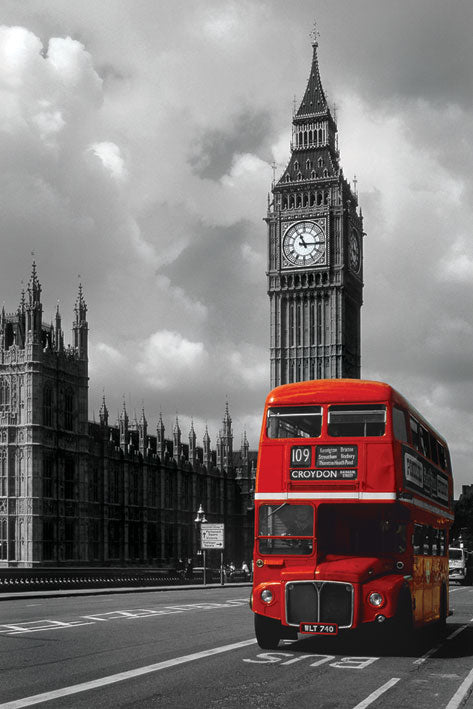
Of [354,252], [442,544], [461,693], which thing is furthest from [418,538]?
[354,252]

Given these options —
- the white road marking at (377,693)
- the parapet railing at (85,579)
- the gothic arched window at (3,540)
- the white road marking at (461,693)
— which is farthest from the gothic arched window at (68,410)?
the white road marking at (377,693)

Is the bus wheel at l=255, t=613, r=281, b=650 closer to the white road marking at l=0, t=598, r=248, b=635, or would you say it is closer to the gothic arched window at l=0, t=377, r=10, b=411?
the white road marking at l=0, t=598, r=248, b=635

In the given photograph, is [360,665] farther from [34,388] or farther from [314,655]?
[34,388]

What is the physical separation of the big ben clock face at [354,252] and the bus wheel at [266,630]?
9615 centimetres

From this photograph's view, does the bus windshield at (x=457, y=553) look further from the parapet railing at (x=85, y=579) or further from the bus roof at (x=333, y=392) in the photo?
the bus roof at (x=333, y=392)

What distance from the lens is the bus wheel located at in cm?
1689

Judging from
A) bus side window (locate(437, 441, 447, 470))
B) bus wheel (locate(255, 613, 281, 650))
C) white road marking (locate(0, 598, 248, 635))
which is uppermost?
bus side window (locate(437, 441, 447, 470))

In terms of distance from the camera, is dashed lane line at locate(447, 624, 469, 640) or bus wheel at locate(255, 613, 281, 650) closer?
bus wheel at locate(255, 613, 281, 650)

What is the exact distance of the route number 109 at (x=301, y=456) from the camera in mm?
16734

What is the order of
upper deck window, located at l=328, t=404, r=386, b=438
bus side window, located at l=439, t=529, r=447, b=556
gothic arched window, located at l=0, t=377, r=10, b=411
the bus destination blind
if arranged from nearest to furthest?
the bus destination blind
upper deck window, located at l=328, t=404, r=386, b=438
bus side window, located at l=439, t=529, r=447, b=556
gothic arched window, located at l=0, t=377, r=10, b=411

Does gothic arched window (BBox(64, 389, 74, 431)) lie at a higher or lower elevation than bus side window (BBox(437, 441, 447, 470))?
higher

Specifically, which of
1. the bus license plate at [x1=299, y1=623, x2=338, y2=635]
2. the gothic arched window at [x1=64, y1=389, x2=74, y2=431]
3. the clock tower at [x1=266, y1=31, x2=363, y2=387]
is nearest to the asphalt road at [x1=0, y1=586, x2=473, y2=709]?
the bus license plate at [x1=299, y1=623, x2=338, y2=635]

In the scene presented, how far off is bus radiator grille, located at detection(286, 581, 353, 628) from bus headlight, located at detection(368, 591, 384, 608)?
309 mm

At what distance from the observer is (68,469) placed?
80062 millimetres
